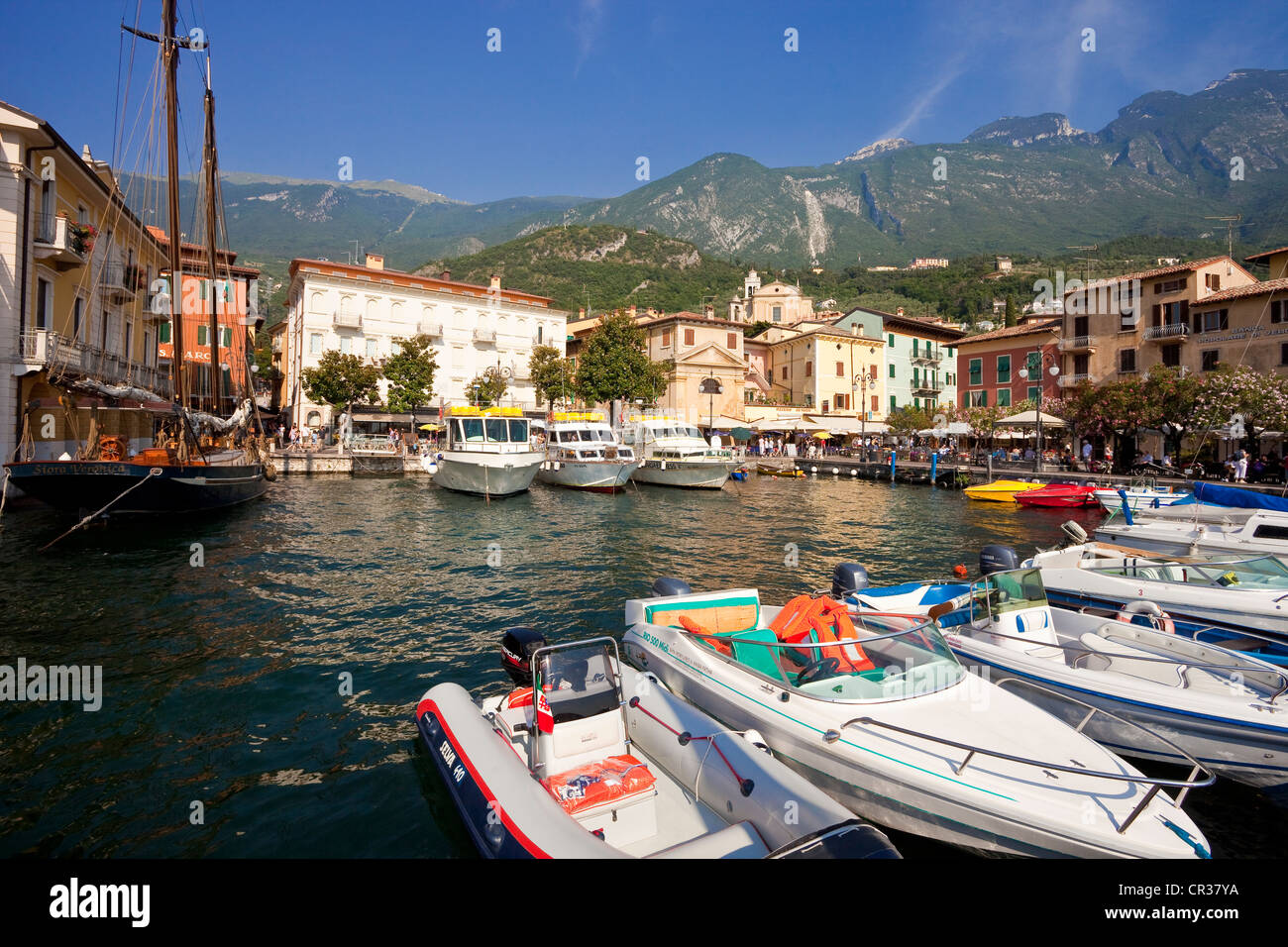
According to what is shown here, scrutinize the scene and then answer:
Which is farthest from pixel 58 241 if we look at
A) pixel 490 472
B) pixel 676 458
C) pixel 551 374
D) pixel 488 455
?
pixel 551 374

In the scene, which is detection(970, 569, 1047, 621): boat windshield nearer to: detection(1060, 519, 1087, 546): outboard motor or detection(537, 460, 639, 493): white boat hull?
detection(1060, 519, 1087, 546): outboard motor

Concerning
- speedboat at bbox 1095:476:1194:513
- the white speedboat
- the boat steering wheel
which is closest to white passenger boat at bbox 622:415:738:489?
the white speedboat

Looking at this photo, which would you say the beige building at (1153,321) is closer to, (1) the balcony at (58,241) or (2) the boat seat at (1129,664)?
(2) the boat seat at (1129,664)

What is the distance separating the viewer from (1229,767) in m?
6.20

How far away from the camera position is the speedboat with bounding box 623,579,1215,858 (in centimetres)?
460

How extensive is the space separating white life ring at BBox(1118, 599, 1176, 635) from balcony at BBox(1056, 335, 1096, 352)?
41171 millimetres

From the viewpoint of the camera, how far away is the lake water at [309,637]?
5.61 m

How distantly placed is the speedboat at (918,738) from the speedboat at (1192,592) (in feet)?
15.4

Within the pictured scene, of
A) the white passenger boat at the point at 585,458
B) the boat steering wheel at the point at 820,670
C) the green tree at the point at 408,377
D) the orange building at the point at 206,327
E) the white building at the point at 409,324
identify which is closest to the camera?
the boat steering wheel at the point at 820,670

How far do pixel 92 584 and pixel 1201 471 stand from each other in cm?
4285

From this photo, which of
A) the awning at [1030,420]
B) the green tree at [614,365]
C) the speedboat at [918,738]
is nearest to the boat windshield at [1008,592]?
the speedboat at [918,738]
